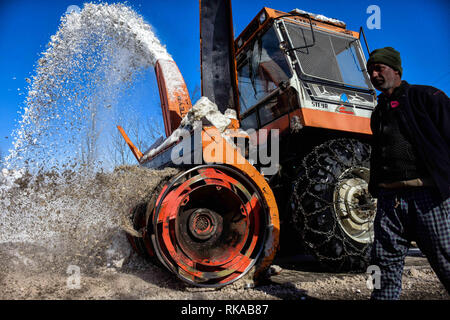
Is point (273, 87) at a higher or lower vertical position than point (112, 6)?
lower

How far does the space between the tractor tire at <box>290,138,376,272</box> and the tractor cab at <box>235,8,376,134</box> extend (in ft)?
1.40

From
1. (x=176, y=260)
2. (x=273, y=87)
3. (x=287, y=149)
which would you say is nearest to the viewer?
(x=176, y=260)

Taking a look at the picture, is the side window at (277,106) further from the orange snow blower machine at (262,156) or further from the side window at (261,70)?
the side window at (261,70)

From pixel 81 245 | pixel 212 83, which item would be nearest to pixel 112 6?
pixel 212 83

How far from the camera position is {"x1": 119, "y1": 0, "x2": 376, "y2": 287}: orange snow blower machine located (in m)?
2.57

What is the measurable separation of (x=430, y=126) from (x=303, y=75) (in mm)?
2050

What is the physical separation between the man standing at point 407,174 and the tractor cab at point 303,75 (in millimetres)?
1394

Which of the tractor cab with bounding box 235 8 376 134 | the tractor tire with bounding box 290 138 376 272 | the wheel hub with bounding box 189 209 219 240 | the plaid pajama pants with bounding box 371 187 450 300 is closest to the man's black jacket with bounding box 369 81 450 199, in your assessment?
the plaid pajama pants with bounding box 371 187 450 300

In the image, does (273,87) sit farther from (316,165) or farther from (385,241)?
(385,241)

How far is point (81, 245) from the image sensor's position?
112 inches

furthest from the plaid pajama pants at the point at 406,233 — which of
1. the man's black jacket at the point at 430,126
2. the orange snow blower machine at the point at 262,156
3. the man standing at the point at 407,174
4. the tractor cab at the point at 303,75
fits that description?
the tractor cab at the point at 303,75

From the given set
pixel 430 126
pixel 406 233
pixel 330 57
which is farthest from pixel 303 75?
pixel 406 233
